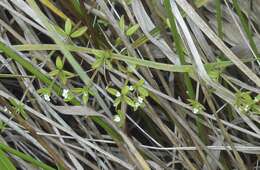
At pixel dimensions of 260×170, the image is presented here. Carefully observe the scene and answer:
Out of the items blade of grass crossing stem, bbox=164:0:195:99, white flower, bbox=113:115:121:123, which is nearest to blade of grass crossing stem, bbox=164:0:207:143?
blade of grass crossing stem, bbox=164:0:195:99

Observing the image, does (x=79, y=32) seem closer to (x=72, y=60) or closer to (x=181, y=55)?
(x=72, y=60)

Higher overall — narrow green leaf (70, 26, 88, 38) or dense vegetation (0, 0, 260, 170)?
narrow green leaf (70, 26, 88, 38)

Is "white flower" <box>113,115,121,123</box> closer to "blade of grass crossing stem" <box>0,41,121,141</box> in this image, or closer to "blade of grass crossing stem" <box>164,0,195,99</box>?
"blade of grass crossing stem" <box>0,41,121,141</box>

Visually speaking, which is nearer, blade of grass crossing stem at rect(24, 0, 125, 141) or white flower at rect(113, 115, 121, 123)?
blade of grass crossing stem at rect(24, 0, 125, 141)

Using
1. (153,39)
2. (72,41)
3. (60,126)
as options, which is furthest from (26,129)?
(153,39)

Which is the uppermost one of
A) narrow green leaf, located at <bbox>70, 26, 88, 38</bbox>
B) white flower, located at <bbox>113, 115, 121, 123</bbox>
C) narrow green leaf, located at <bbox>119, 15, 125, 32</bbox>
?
narrow green leaf, located at <bbox>70, 26, 88, 38</bbox>

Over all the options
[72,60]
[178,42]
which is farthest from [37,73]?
[178,42]

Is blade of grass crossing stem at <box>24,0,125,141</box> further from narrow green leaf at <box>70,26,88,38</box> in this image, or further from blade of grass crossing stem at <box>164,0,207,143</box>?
blade of grass crossing stem at <box>164,0,207,143</box>

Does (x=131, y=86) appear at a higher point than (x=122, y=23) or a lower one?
lower

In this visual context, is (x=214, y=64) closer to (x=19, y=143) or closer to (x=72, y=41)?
(x=72, y=41)
